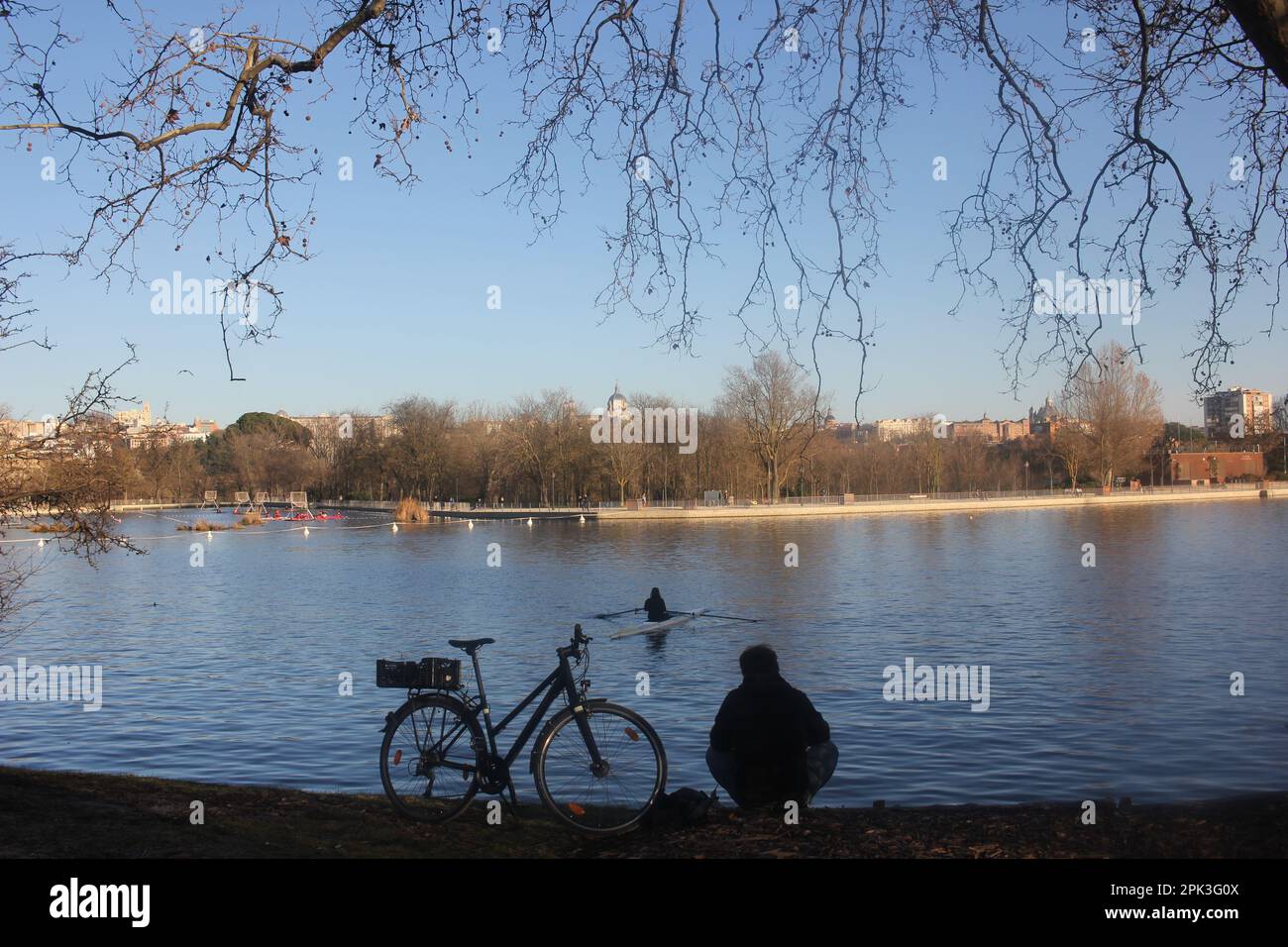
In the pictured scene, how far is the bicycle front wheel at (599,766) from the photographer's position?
6152mm

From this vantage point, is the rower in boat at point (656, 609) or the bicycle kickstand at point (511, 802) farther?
the rower in boat at point (656, 609)

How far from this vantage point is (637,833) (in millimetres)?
6004

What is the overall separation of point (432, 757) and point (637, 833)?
1424 millimetres

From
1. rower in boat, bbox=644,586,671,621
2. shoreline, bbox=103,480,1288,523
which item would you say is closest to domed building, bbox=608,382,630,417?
shoreline, bbox=103,480,1288,523

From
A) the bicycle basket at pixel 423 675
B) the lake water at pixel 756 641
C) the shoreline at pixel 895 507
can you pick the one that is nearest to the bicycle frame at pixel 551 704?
the bicycle basket at pixel 423 675

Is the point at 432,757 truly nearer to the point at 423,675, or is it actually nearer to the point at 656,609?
the point at 423,675

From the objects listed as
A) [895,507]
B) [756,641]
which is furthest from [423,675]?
[895,507]

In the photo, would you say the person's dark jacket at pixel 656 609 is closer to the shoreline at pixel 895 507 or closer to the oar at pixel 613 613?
the oar at pixel 613 613

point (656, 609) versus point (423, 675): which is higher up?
point (423, 675)

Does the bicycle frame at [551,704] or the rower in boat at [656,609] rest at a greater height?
the bicycle frame at [551,704]

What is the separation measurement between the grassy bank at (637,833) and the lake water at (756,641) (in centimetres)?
455

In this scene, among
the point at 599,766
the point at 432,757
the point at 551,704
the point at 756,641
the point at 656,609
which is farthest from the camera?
the point at 656,609

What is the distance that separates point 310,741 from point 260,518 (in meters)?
85.9

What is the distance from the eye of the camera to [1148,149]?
20.2 ft
